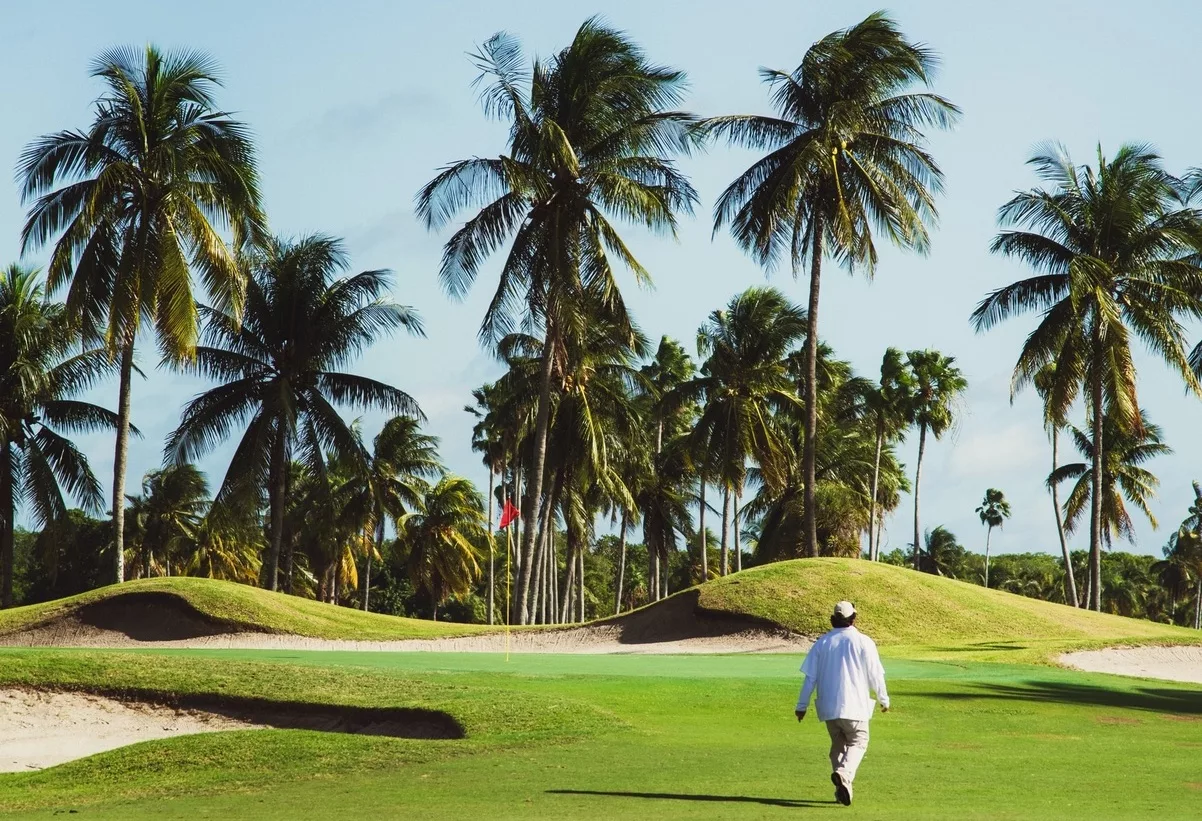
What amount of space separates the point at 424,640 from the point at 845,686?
22.3 meters

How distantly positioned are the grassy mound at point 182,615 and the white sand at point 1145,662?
15.5 metres

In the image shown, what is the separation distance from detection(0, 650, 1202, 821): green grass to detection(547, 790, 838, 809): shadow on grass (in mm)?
32

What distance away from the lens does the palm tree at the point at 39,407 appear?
39656 mm

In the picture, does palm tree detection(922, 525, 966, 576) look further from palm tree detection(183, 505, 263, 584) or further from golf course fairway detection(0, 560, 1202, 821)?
golf course fairway detection(0, 560, 1202, 821)

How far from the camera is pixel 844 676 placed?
36.5 feet

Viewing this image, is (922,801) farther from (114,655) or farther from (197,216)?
(197,216)

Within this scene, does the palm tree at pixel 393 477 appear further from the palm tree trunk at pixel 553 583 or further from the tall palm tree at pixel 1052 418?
the tall palm tree at pixel 1052 418

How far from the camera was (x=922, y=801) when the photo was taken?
1075cm

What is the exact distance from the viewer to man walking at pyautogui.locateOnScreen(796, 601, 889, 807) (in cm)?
1097

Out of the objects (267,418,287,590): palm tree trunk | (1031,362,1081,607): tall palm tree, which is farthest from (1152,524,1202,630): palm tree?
(267,418,287,590): palm tree trunk

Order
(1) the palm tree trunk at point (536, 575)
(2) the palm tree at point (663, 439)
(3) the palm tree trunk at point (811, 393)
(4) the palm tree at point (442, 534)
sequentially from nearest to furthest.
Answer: (3) the palm tree trunk at point (811, 393), (1) the palm tree trunk at point (536, 575), (2) the palm tree at point (663, 439), (4) the palm tree at point (442, 534)

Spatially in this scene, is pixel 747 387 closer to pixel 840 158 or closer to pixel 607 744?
pixel 840 158

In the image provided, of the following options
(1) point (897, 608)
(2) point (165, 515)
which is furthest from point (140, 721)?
(2) point (165, 515)

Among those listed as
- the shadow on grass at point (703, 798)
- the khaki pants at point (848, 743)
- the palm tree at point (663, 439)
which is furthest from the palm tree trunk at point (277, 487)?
the khaki pants at point (848, 743)
